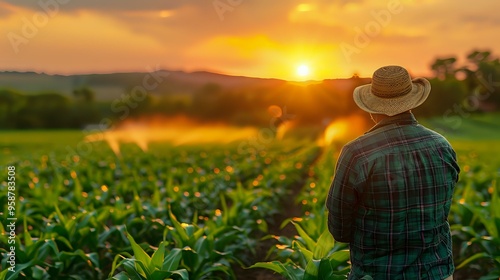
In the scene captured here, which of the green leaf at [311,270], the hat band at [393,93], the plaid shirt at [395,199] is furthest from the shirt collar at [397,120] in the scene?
the green leaf at [311,270]

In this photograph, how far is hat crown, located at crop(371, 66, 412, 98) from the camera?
3.33 metres

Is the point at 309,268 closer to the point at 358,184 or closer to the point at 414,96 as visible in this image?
the point at 358,184

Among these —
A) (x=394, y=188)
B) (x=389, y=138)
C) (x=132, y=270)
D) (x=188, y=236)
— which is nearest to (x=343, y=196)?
(x=394, y=188)

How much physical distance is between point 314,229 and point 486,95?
2477 inches

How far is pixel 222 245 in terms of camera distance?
18.2 ft

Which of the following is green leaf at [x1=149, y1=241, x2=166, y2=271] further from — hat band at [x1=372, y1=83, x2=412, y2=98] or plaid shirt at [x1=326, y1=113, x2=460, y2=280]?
hat band at [x1=372, y1=83, x2=412, y2=98]

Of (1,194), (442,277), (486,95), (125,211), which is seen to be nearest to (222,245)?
(125,211)

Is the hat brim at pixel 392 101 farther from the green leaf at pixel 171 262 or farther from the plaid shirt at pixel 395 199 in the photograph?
the green leaf at pixel 171 262

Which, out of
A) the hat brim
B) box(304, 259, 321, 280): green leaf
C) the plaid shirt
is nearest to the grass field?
box(304, 259, 321, 280): green leaf

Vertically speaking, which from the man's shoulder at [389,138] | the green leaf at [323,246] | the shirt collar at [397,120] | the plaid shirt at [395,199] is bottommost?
the green leaf at [323,246]

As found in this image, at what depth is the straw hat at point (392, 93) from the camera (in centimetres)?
330

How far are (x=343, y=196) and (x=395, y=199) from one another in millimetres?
275

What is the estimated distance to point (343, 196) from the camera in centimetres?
327

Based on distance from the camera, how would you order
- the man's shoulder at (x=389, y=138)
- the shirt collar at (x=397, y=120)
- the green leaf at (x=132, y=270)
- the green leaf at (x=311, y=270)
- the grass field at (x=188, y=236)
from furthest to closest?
the grass field at (x=188, y=236), the green leaf at (x=132, y=270), the green leaf at (x=311, y=270), the shirt collar at (x=397, y=120), the man's shoulder at (x=389, y=138)
